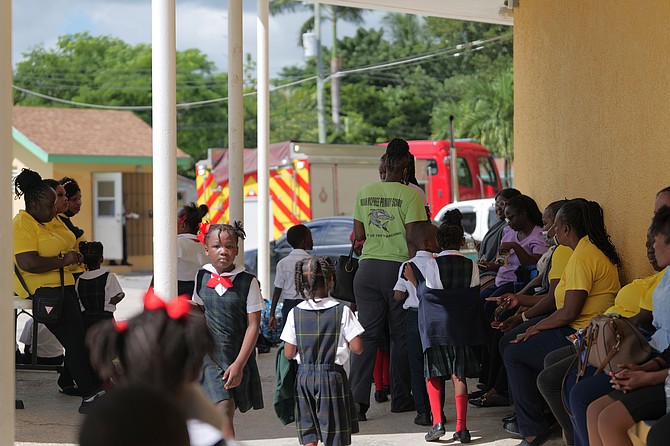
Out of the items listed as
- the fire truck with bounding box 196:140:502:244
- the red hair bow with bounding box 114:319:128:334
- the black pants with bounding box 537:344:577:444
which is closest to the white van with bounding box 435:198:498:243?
the fire truck with bounding box 196:140:502:244

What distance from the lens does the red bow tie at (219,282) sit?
551cm

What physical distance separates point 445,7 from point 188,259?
5.80m

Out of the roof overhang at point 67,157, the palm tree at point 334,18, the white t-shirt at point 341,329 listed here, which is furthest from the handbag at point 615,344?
the palm tree at point 334,18

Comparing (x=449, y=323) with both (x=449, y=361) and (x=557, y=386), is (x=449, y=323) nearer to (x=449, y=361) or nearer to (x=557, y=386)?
(x=449, y=361)

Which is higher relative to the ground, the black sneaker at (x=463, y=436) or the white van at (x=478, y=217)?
the white van at (x=478, y=217)

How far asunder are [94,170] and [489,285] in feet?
62.1

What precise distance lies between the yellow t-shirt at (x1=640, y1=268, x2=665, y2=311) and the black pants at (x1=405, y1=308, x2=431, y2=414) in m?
1.93

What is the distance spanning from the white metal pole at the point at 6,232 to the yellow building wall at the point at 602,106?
4.09 m

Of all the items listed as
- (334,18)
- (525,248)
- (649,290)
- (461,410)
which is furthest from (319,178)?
(334,18)

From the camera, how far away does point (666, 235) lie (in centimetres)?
502

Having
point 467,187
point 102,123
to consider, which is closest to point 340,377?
point 467,187

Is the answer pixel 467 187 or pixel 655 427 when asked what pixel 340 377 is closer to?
pixel 655 427

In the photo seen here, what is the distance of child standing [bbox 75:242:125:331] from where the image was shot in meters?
8.00

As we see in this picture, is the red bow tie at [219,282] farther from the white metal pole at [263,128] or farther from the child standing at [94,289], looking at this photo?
the white metal pole at [263,128]
